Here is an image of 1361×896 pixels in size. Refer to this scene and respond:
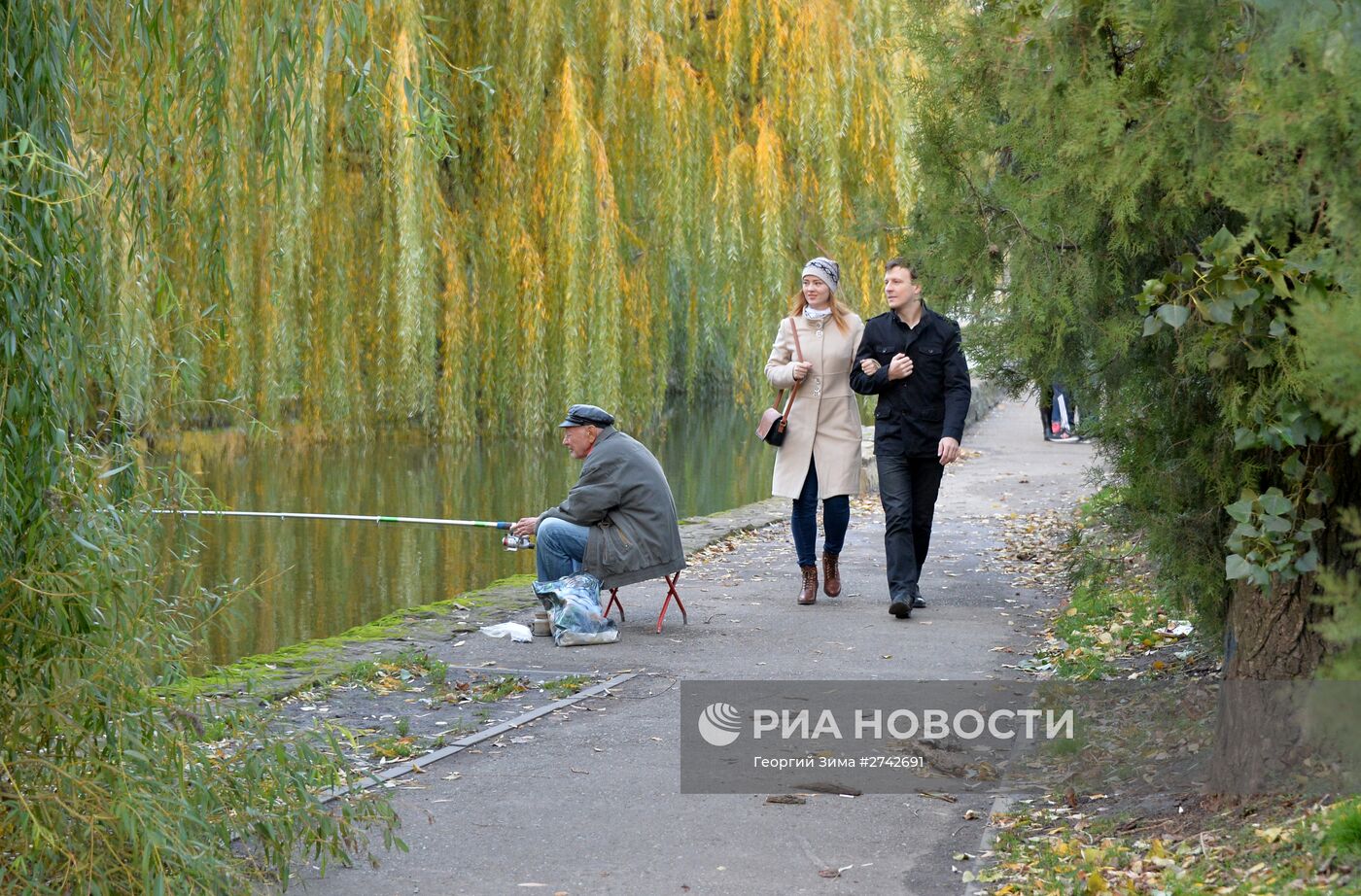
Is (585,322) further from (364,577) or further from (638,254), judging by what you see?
(364,577)

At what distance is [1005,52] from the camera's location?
496cm

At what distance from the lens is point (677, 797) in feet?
17.1

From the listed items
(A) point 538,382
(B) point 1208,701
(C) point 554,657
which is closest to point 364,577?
(A) point 538,382

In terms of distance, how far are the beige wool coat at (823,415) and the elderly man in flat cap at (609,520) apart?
1.00m

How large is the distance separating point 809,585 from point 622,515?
4.75ft

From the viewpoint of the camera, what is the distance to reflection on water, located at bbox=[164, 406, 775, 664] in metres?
11.5

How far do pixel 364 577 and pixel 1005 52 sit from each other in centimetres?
888

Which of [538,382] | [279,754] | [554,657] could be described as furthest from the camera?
[538,382]

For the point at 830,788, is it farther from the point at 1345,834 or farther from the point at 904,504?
the point at 904,504

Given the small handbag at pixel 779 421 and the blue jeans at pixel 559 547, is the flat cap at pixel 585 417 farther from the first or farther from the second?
the small handbag at pixel 779 421

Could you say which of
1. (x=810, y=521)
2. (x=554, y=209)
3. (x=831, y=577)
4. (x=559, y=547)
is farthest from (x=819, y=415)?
(x=554, y=209)

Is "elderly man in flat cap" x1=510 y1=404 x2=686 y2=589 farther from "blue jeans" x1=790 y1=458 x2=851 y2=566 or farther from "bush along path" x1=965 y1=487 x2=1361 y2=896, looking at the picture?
"bush along path" x1=965 y1=487 x2=1361 y2=896

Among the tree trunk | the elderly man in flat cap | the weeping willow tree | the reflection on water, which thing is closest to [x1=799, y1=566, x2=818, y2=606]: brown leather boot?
the elderly man in flat cap

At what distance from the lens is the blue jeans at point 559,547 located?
8.03 meters
